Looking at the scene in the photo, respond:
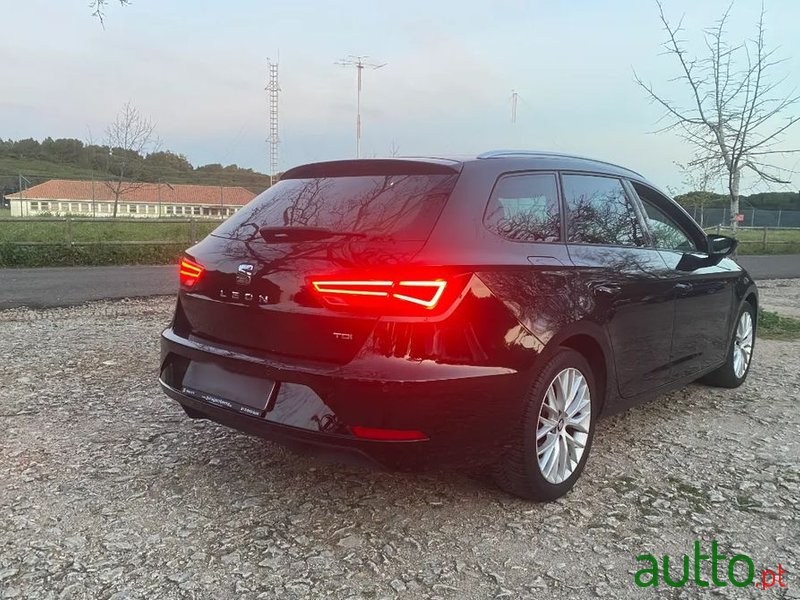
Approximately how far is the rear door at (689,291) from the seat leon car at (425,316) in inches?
17.1

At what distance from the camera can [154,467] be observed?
11.6 ft

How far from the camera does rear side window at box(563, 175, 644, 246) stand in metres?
3.53

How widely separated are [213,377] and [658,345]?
8.50ft

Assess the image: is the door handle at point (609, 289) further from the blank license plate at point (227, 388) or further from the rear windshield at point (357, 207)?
the blank license plate at point (227, 388)

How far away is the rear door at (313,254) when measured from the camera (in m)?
2.67

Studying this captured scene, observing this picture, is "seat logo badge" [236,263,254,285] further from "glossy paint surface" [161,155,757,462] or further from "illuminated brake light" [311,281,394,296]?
"illuminated brake light" [311,281,394,296]

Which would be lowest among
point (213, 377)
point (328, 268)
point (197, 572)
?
point (197, 572)

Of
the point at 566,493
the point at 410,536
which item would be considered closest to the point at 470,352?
the point at 410,536

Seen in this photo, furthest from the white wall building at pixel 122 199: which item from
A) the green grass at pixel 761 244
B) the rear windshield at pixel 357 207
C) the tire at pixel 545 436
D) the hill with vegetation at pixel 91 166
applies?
the tire at pixel 545 436

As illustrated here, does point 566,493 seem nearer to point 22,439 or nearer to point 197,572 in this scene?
point 197,572

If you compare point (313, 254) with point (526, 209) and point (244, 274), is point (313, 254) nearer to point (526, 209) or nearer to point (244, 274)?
point (244, 274)

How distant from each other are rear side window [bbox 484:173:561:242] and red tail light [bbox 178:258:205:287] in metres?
1.41

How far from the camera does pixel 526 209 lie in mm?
3227

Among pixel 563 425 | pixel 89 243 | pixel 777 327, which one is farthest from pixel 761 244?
pixel 563 425
